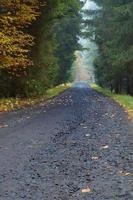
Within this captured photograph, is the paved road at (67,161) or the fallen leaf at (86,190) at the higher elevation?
the fallen leaf at (86,190)

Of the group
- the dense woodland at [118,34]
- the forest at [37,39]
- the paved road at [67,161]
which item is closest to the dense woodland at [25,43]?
the forest at [37,39]

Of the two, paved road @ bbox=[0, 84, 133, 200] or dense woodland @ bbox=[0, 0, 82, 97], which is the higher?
dense woodland @ bbox=[0, 0, 82, 97]

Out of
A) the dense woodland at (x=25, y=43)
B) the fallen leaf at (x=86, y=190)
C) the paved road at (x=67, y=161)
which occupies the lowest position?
the paved road at (x=67, y=161)

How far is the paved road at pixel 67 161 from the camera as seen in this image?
21.3 ft

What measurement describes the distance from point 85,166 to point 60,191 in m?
1.69

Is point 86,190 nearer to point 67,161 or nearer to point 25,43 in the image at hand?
point 67,161

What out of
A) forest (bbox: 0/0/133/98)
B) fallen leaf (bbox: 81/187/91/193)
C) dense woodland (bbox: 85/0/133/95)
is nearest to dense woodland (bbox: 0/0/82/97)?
forest (bbox: 0/0/133/98)

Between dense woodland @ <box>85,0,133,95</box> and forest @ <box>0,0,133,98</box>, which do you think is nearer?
forest @ <box>0,0,133,98</box>

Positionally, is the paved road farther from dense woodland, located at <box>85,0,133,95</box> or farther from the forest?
dense woodland, located at <box>85,0,133,95</box>

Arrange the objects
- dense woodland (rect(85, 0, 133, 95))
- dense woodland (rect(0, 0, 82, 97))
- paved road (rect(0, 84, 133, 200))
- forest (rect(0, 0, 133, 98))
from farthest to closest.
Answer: dense woodland (rect(85, 0, 133, 95))
forest (rect(0, 0, 133, 98))
dense woodland (rect(0, 0, 82, 97))
paved road (rect(0, 84, 133, 200))

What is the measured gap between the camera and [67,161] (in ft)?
28.3

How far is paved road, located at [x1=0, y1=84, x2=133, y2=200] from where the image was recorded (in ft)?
21.3

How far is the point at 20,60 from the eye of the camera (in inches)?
955

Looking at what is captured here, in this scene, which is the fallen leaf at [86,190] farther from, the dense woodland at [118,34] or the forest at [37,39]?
the dense woodland at [118,34]
